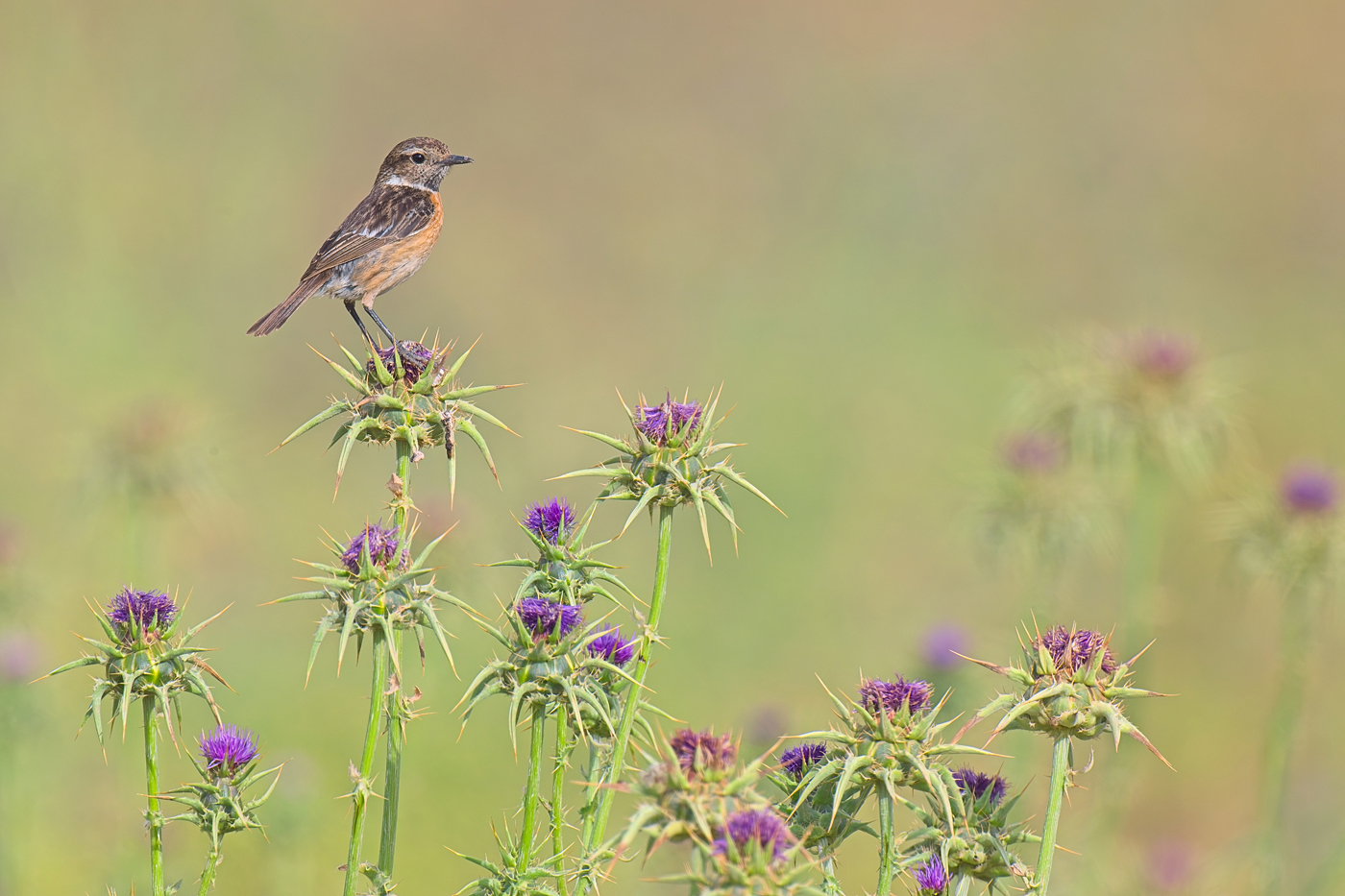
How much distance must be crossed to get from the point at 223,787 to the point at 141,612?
752 mm

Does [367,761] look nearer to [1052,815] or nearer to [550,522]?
[550,522]

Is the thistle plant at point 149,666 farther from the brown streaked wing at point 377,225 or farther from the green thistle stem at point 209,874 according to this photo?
the brown streaked wing at point 377,225

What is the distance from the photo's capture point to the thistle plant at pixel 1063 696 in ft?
14.8

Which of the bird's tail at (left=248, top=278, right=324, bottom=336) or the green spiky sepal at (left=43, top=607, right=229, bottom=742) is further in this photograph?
the bird's tail at (left=248, top=278, right=324, bottom=336)

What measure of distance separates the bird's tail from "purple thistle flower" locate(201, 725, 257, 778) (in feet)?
9.04

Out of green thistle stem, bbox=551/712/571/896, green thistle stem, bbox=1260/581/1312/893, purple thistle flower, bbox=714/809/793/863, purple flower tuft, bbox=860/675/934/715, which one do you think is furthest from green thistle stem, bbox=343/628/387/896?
green thistle stem, bbox=1260/581/1312/893

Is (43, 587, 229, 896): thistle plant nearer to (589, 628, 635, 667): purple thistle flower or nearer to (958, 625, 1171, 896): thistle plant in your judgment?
(589, 628, 635, 667): purple thistle flower

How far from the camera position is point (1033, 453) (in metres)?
12.8

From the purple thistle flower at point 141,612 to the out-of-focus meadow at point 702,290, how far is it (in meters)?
9.71

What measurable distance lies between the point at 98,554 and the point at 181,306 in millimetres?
6117

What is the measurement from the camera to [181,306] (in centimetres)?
2616

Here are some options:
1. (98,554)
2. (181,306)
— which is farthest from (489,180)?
(98,554)

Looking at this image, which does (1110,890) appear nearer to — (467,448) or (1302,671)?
(1302,671)

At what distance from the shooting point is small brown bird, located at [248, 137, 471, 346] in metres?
8.43
